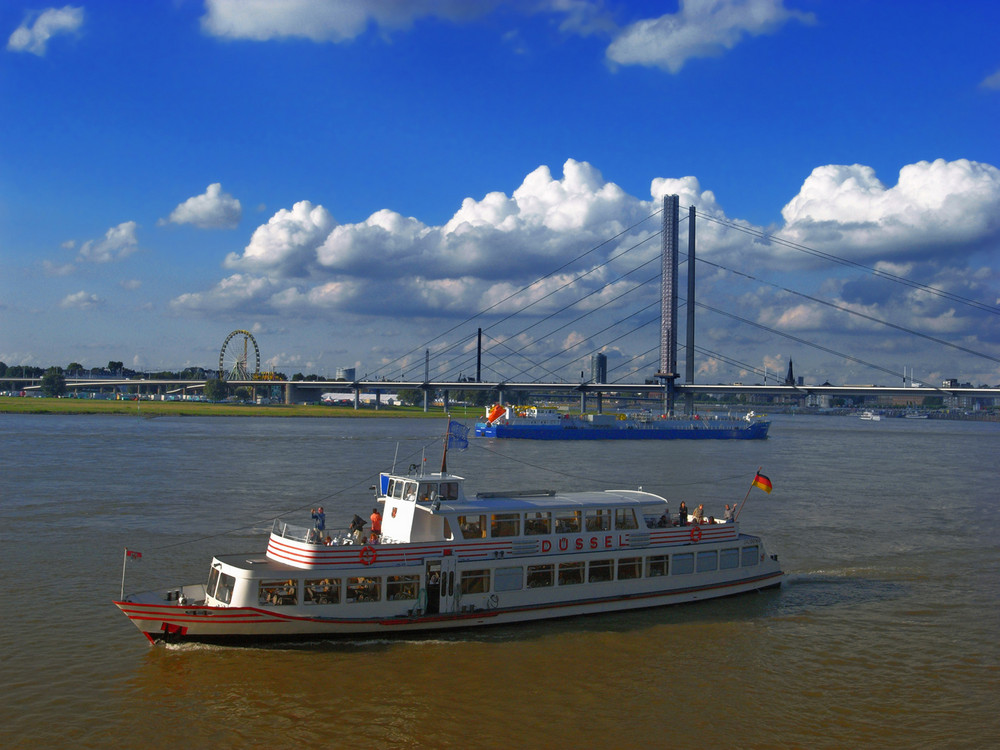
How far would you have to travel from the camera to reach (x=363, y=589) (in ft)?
54.6

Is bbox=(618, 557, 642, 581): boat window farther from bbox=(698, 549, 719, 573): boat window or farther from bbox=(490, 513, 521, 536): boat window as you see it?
bbox=(490, 513, 521, 536): boat window

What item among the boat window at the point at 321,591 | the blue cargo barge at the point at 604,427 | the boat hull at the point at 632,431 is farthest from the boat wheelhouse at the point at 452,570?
the boat hull at the point at 632,431

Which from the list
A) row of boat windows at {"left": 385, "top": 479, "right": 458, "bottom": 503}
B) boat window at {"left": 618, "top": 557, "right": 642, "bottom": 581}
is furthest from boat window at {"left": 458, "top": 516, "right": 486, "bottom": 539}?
boat window at {"left": 618, "top": 557, "right": 642, "bottom": 581}

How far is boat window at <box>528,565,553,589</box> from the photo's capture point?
18.3 meters

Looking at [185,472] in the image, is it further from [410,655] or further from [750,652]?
[750,652]

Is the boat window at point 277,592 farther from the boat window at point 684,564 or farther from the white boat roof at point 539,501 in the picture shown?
the boat window at point 684,564

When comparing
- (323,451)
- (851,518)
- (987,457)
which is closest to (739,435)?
(987,457)

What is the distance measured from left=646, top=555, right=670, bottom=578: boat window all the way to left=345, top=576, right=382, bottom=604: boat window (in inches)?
273

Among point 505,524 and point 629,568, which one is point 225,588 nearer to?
point 505,524

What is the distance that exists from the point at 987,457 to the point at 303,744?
75.1m

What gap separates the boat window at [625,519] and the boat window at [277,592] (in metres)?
7.87

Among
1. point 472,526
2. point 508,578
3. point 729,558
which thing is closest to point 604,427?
point 729,558

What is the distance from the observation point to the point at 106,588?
20.4 meters

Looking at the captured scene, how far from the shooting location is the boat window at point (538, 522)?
1853 centimetres
